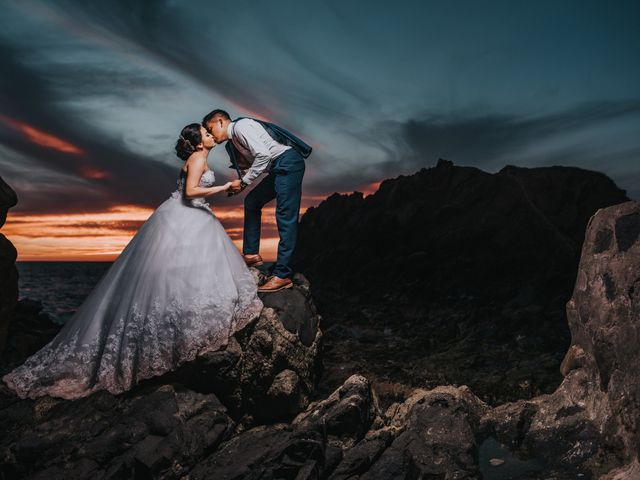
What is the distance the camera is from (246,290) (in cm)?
602

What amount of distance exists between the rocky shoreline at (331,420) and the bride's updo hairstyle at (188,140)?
2.44m

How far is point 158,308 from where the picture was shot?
554cm

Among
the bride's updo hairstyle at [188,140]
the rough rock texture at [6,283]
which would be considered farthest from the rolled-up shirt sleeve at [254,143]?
the rough rock texture at [6,283]

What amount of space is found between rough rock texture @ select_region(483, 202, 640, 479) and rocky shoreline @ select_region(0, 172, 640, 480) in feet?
0.05

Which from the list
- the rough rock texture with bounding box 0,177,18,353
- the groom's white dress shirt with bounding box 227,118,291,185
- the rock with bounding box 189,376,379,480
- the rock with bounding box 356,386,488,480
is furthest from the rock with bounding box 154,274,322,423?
the rough rock texture with bounding box 0,177,18,353

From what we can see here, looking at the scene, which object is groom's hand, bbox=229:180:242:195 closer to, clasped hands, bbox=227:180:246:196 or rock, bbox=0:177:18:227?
clasped hands, bbox=227:180:246:196

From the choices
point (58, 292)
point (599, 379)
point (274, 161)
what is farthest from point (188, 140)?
point (58, 292)

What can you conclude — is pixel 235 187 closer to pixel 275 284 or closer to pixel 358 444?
pixel 275 284

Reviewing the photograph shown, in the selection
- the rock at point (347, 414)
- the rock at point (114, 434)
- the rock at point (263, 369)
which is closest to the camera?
the rock at point (114, 434)

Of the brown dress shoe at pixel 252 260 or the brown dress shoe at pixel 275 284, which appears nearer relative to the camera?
the brown dress shoe at pixel 275 284

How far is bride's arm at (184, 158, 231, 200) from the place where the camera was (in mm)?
Answer: 5945

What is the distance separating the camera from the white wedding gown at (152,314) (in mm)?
5457

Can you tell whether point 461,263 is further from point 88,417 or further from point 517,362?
point 88,417

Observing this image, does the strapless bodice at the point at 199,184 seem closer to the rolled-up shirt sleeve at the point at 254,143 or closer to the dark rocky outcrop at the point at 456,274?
the rolled-up shirt sleeve at the point at 254,143
